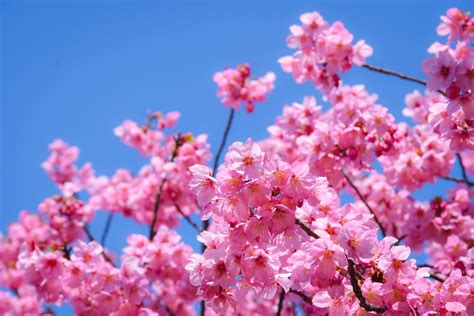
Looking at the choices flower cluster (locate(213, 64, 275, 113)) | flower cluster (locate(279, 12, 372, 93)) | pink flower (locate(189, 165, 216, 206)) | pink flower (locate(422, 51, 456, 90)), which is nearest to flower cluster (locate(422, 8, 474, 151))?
pink flower (locate(422, 51, 456, 90))

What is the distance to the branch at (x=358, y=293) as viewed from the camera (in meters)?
2.75

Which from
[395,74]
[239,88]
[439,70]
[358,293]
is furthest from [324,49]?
[358,293]

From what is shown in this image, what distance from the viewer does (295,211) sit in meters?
2.91

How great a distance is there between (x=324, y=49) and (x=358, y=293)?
3.19m

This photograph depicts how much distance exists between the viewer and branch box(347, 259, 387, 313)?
9.02 ft

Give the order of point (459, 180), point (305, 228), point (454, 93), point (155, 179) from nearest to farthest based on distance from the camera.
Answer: point (305, 228), point (454, 93), point (459, 180), point (155, 179)

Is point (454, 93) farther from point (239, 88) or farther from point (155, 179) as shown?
point (155, 179)

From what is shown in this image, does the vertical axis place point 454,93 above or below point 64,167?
below

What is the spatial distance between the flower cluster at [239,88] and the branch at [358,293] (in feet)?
12.2

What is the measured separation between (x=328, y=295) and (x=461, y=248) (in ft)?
10.0

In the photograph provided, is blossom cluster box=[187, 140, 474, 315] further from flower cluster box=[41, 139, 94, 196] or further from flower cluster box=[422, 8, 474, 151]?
flower cluster box=[41, 139, 94, 196]

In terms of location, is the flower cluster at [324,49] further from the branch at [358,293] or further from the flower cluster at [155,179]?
the branch at [358,293]

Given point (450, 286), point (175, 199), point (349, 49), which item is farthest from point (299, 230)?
point (175, 199)

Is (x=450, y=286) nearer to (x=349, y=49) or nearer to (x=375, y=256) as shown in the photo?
(x=375, y=256)
